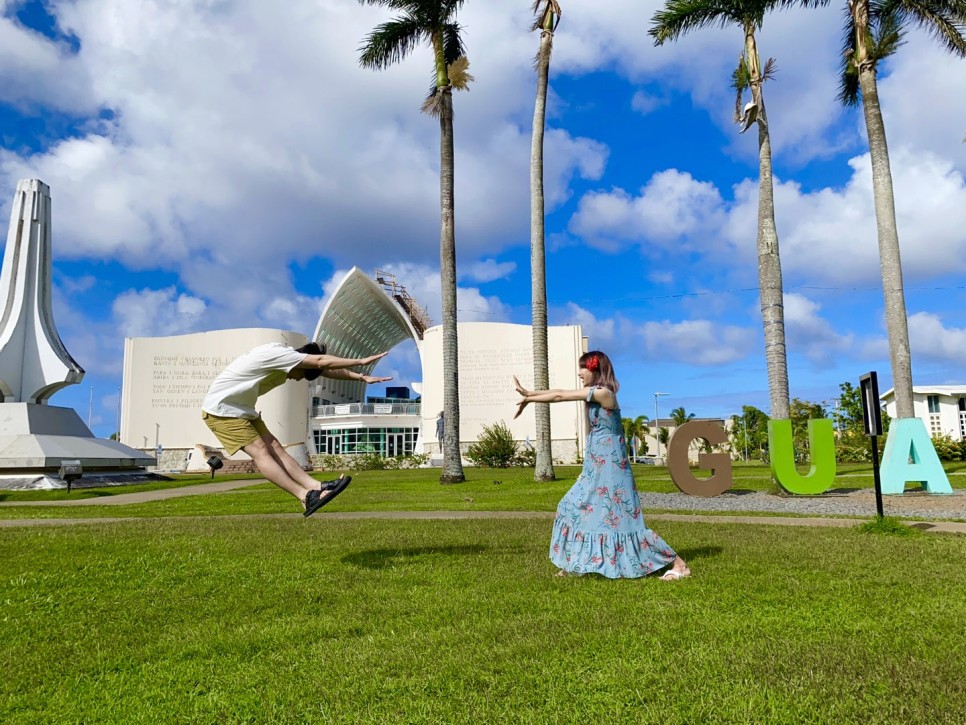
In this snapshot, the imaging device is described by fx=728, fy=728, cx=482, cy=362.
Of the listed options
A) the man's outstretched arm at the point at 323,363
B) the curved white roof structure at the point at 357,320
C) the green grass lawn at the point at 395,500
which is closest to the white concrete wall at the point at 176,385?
the curved white roof structure at the point at 357,320

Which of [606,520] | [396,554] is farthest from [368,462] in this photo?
[606,520]

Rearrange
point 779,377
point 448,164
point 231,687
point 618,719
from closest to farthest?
1. point 618,719
2. point 231,687
3. point 779,377
4. point 448,164

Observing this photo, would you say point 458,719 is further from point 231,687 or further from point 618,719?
point 231,687

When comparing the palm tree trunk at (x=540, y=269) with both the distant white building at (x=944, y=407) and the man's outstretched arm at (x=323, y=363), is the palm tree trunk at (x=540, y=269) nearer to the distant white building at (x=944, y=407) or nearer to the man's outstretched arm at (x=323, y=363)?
the man's outstretched arm at (x=323, y=363)

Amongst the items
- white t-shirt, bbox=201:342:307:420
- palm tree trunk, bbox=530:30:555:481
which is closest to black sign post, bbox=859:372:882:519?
white t-shirt, bbox=201:342:307:420

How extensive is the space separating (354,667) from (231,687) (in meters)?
0.59

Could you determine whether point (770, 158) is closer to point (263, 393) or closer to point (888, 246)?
point (888, 246)

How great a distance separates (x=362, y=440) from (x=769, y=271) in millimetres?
45609

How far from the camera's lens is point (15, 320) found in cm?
2838

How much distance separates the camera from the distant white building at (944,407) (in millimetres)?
58844

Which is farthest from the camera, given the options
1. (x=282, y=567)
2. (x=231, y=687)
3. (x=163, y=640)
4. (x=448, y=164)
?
(x=448, y=164)

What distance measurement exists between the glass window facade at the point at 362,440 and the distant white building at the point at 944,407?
130 feet

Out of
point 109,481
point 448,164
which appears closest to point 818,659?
point 448,164

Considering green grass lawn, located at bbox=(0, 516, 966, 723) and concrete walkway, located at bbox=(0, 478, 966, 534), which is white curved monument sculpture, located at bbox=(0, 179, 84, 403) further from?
green grass lawn, located at bbox=(0, 516, 966, 723)
